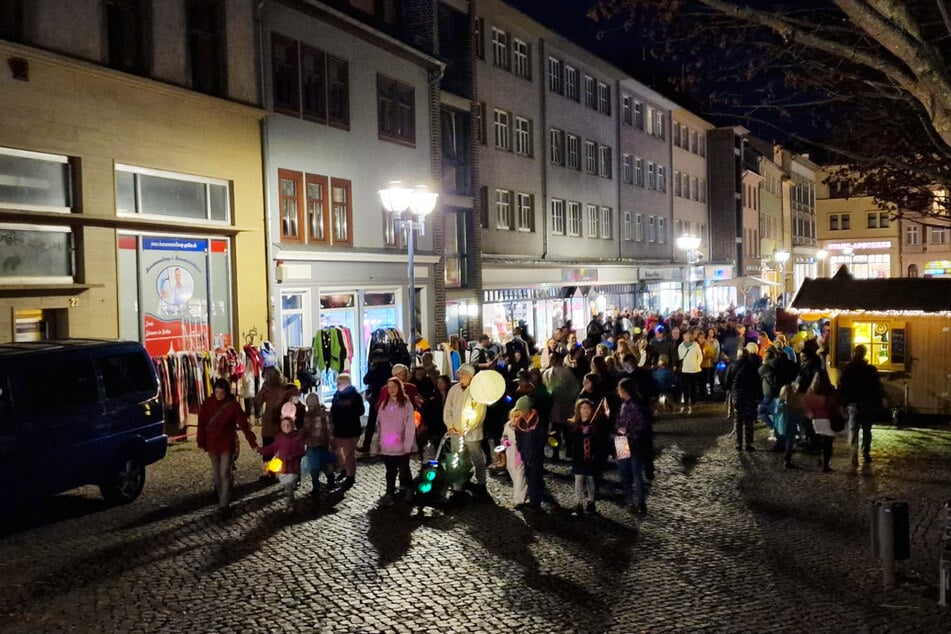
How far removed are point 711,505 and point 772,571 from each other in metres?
2.84

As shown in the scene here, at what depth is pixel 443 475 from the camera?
12172 mm

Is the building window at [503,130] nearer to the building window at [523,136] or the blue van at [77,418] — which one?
the building window at [523,136]

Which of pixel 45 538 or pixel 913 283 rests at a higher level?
pixel 913 283

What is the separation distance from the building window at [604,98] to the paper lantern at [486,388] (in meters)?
32.4

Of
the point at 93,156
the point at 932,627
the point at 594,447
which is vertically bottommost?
the point at 932,627

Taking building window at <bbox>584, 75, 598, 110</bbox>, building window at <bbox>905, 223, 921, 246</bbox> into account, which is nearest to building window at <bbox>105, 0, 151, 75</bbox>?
building window at <bbox>584, 75, 598, 110</bbox>

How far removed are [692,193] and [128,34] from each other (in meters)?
45.6

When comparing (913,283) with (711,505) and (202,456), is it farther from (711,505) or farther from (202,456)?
(202,456)

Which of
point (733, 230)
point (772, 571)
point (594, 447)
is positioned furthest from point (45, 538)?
point (733, 230)

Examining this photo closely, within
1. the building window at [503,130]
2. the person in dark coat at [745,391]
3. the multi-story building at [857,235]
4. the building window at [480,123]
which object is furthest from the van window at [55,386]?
the multi-story building at [857,235]

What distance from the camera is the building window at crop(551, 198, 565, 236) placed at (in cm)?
3772

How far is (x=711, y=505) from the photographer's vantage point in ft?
39.0

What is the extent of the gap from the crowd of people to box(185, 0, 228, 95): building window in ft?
24.1

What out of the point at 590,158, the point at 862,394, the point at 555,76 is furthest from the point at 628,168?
the point at 862,394
